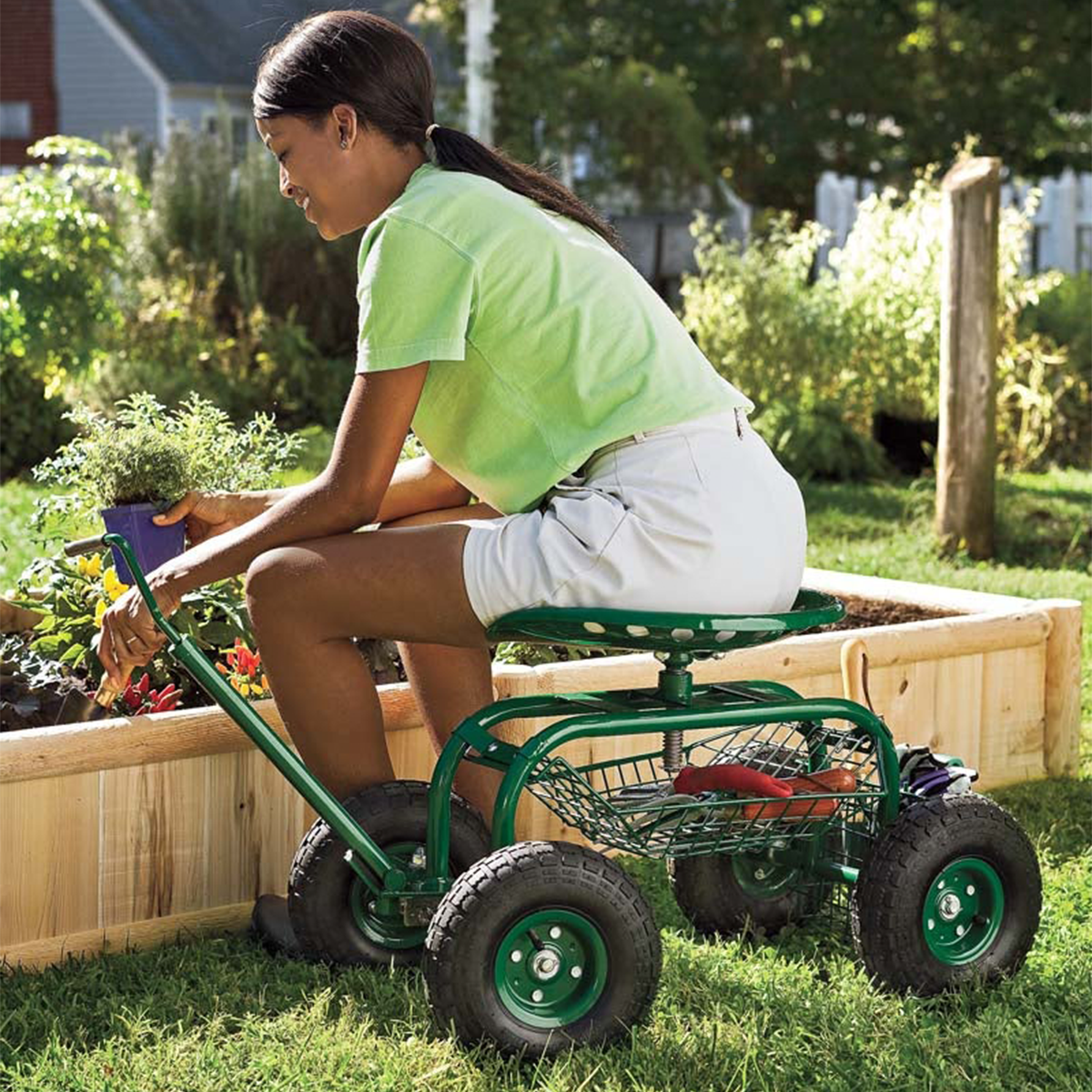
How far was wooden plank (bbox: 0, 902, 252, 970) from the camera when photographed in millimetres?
2826

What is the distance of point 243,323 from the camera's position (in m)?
9.70

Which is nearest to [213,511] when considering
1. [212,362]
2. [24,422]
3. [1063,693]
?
[1063,693]

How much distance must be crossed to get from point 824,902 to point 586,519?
2.89 feet

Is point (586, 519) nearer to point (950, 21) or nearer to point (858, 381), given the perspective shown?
point (858, 381)

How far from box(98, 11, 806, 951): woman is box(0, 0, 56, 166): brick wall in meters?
24.9

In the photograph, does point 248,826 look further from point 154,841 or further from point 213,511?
Answer: point 213,511

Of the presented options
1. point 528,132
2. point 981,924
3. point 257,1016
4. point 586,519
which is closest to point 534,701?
point 586,519

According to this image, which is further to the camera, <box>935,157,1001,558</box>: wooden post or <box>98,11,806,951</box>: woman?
<box>935,157,1001,558</box>: wooden post

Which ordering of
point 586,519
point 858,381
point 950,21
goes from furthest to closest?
point 950,21
point 858,381
point 586,519

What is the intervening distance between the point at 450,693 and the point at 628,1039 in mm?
625

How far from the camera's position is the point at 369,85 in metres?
2.53

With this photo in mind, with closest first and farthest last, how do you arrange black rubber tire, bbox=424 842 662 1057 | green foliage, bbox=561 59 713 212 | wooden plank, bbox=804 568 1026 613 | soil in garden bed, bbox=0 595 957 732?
black rubber tire, bbox=424 842 662 1057 < soil in garden bed, bbox=0 595 957 732 < wooden plank, bbox=804 568 1026 613 < green foliage, bbox=561 59 713 212

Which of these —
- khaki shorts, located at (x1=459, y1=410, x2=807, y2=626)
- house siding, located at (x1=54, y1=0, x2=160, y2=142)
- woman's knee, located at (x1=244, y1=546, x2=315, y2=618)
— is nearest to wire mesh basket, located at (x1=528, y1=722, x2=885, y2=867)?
khaki shorts, located at (x1=459, y1=410, x2=807, y2=626)

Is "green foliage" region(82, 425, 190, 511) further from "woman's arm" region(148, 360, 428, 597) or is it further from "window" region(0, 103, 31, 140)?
"window" region(0, 103, 31, 140)
